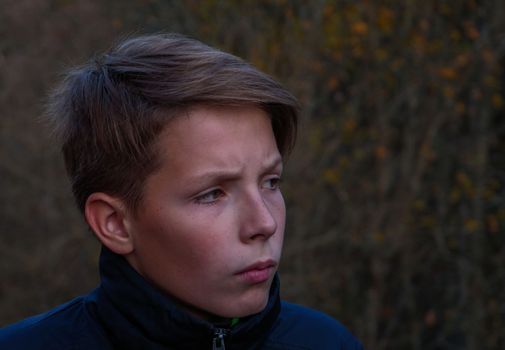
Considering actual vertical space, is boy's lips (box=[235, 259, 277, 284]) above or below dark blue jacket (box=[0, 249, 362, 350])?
above

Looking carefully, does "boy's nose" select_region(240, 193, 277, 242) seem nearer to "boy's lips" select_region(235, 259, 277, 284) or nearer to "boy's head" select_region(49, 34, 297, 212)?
"boy's lips" select_region(235, 259, 277, 284)

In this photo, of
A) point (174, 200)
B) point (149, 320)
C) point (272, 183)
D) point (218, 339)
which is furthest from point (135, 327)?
point (272, 183)

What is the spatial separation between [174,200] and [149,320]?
0.81ft

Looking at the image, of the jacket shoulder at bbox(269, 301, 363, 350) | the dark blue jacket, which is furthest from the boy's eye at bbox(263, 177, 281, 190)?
the jacket shoulder at bbox(269, 301, 363, 350)

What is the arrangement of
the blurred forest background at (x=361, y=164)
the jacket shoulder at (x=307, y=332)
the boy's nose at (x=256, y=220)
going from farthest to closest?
the blurred forest background at (x=361, y=164)
the jacket shoulder at (x=307, y=332)
the boy's nose at (x=256, y=220)

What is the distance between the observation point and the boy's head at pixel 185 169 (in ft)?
5.77

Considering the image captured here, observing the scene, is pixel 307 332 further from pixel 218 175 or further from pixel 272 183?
pixel 218 175

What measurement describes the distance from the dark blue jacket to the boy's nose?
19 cm

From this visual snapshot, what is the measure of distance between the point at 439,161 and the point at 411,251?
2.06ft

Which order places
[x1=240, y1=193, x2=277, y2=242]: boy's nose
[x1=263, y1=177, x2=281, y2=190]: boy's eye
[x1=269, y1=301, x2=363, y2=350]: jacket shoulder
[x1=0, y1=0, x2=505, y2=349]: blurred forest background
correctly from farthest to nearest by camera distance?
[x1=0, y1=0, x2=505, y2=349]: blurred forest background → [x1=269, y1=301, x2=363, y2=350]: jacket shoulder → [x1=263, y1=177, x2=281, y2=190]: boy's eye → [x1=240, y1=193, x2=277, y2=242]: boy's nose

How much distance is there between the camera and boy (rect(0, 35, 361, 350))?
1764 mm

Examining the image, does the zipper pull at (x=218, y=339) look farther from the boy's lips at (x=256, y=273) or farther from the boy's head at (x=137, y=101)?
the boy's head at (x=137, y=101)

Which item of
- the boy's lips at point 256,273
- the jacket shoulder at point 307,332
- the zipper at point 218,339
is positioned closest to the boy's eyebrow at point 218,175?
the boy's lips at point 256,273

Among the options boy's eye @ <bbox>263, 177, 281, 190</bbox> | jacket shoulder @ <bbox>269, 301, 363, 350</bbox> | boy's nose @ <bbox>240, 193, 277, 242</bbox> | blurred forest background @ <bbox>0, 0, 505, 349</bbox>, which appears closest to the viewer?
boy's nose @ <bbox>240, 193, 277, 242</bbox>
